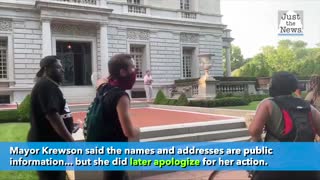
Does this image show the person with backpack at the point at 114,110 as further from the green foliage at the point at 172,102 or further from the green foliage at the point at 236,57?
the green foliage at the point at 236,57

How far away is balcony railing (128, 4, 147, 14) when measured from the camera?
27.5 metres

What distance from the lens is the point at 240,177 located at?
21.0 feet

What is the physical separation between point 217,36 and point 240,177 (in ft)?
88.2

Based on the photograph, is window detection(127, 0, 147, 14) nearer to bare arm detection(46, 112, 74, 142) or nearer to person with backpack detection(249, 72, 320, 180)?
bare arm detection(46, 112, 74, 142)

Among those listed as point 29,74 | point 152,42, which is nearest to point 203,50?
point 152,42

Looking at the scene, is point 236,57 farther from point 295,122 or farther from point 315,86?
point 295,122

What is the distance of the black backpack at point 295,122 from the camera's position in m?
3.02

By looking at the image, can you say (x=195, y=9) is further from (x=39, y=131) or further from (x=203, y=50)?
(x=39, y=131)

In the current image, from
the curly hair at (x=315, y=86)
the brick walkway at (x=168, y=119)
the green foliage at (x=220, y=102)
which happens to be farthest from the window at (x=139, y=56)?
the curly hair at (x=315, y=86)

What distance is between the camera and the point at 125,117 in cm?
321

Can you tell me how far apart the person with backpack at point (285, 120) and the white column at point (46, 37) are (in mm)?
21386

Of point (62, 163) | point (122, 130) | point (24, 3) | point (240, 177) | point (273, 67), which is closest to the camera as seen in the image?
point (122, 130)

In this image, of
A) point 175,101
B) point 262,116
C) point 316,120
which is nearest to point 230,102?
point 175,101

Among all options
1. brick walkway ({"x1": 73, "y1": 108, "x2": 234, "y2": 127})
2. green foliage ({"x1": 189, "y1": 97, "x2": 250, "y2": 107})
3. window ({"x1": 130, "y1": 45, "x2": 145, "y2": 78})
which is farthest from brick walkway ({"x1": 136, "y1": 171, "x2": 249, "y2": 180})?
window ({"x1": 130, "y1": 45, "x2": 145, "y2": 78})
